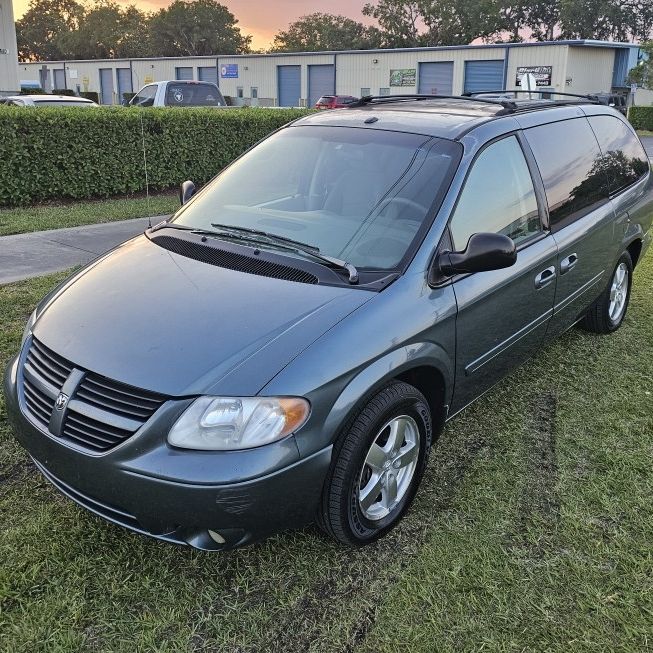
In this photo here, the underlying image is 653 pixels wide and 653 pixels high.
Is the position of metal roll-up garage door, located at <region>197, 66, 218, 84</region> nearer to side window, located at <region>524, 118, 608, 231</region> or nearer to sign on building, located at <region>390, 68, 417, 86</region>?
sign on building, located at <region>390, 68, 417, 86</region>

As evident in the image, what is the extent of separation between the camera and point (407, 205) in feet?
10.7

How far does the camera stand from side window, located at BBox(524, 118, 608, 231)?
4.00 m

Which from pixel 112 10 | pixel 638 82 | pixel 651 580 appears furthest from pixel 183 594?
pixel 112 10

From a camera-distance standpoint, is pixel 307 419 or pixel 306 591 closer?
pixel 307 419

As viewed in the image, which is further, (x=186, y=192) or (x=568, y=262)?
(x=186, y=192)

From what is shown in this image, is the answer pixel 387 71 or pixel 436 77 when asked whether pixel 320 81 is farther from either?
pixel 436 77

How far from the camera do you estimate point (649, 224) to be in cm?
555

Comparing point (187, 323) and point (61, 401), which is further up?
point (187, 323)

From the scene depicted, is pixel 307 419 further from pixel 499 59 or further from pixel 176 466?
pixel 499 59

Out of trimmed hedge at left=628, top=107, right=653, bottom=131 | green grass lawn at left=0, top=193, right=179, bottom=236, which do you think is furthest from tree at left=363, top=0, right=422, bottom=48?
green grass lawn at left=0, top=193, right=179, bottom=236

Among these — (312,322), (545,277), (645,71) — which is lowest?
(545,277)

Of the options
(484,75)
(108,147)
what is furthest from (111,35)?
(108,147)

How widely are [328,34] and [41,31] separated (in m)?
45.2

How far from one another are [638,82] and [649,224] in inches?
1547
